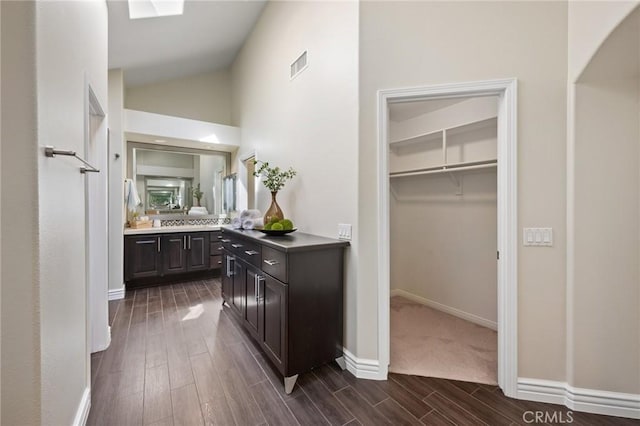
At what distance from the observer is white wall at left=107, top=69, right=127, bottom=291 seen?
11.9 ft

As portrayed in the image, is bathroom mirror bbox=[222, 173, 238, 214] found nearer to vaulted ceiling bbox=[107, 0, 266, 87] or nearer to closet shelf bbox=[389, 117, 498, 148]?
vaulted ceiling bbox=[107, 0, 266, 87]

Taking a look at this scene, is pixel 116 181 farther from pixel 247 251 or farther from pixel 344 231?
pixel 344 231

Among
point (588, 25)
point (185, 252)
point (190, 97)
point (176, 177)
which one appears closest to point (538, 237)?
point (588, 25)

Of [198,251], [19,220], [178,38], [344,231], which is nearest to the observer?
[19,220]

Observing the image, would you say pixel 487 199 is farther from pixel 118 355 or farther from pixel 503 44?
pixel 118 355

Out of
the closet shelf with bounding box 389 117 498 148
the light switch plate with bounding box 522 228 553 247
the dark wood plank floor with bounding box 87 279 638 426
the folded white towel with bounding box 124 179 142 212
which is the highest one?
the closet shelf with bounding box 389 117 498 148

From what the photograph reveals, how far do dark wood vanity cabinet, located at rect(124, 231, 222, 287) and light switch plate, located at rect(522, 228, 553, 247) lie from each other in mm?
4216

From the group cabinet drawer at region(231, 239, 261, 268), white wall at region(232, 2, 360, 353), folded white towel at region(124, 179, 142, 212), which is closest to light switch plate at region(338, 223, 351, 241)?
white wall at region(232, 2, 360, 353)

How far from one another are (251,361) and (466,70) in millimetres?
2751

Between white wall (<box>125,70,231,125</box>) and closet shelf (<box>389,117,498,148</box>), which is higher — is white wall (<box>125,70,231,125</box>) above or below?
above

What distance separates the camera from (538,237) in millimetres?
1781

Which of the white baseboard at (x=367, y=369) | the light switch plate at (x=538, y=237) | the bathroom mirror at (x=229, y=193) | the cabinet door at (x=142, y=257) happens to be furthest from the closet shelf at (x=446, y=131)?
the cabinet door at (x=142, y=257)

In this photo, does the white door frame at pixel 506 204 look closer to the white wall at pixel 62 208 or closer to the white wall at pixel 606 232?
the white wall at pixel 606 232

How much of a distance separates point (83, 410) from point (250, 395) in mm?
937
